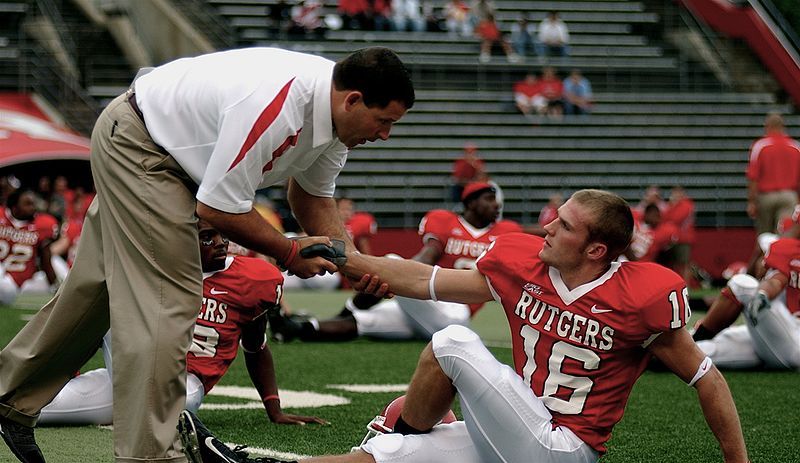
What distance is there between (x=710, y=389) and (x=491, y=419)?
2.11 ft

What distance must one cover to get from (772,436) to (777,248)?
2.55 metres

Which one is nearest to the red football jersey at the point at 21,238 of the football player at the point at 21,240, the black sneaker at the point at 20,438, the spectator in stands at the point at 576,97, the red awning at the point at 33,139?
the football player at the point at 21,240

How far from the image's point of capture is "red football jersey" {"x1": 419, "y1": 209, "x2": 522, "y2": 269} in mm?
8531

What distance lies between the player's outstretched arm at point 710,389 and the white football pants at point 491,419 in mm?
369

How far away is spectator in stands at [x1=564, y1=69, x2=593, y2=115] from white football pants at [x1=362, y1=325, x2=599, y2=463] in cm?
1736

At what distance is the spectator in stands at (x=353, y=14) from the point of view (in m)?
21.0

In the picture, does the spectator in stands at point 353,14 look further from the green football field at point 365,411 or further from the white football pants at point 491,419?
the white football pants at point 491,419

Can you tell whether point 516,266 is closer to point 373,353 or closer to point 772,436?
point 772,436

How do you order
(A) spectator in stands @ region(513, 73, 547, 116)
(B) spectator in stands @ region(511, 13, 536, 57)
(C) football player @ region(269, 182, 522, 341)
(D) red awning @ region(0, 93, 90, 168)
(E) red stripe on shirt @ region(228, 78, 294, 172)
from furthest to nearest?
(B) spectator in stands @ region(511, 13, 536, 57), (A) spectator in stands @ region(513, 73, 547, 116), (D) red awning @ region(0, 93, 90, 168), (C) football player @ region(269, 182, 522, 341), (E) red stripe on shirt @ region(228, 78, 294, 172)

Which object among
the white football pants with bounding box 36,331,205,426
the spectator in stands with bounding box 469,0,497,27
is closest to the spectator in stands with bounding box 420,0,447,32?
the spectator in stands with bounding box 469,0,497,27

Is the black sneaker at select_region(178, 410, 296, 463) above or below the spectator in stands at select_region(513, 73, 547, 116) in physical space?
above

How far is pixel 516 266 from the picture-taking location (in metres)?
3.72

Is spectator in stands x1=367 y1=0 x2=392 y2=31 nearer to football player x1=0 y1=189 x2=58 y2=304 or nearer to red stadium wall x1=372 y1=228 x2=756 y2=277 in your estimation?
red stadium wall x1=372 y1=228 x2=756 y2=277

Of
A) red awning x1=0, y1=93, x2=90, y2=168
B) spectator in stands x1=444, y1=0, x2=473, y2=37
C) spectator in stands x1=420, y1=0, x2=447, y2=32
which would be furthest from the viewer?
spectator in stands x1=444, y1=0, x2=473, y2=37
